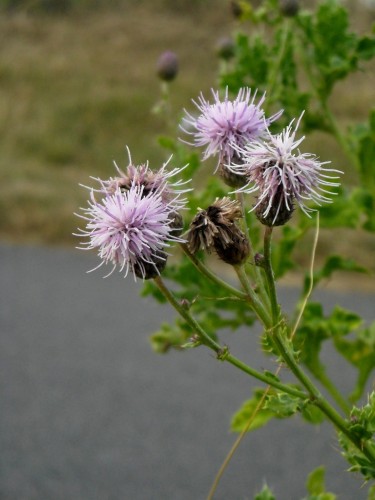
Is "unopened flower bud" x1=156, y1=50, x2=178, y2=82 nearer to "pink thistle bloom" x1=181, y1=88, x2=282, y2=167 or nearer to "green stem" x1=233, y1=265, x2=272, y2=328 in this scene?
"pink thistle bloom" x1=181, y1=88, x2=282, y2=167

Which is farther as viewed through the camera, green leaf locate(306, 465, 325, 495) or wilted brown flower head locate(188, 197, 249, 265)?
green leaf locate(306, 465, 325, 495)

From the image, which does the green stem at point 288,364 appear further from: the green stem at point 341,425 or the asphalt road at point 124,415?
the asphalt road at point 124,415

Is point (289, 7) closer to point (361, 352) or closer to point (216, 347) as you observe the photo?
point (361, 352)

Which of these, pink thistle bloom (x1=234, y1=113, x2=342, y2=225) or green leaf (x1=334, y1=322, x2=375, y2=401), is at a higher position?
green leaf (x1=334, y1=322, x2=375, y2=401)

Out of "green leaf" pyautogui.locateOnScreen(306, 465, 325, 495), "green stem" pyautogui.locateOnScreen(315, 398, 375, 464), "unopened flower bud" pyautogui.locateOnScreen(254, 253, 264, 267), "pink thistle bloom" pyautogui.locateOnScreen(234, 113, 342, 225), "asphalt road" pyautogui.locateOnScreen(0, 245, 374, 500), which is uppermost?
"asphalt road" pyautogui.locateOnScreen(0, 245, 374, 500)

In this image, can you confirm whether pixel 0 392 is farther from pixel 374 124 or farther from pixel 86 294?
pixel 374 124

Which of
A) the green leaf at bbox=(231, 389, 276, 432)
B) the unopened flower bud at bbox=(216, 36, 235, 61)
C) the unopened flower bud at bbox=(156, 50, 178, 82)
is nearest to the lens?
the green leaf at bbox=(231, 389, 276, 432)

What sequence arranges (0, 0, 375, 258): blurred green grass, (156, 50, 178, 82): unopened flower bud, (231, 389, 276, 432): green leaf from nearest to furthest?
(231, 389, 276, 432): green leaf
(156, 50, 178, 82): unopened flower bud
(0, 0, 375, 258): blurred green grass

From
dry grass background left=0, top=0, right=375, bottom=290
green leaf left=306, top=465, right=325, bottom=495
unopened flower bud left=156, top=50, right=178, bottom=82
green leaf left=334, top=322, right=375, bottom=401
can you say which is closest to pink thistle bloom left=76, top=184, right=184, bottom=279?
green leaf left=306, top=465, right=325, bottom=495

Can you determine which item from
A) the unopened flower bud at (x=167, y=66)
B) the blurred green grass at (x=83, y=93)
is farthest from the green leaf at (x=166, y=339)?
the blurred green grass at (x=83, y=93)
